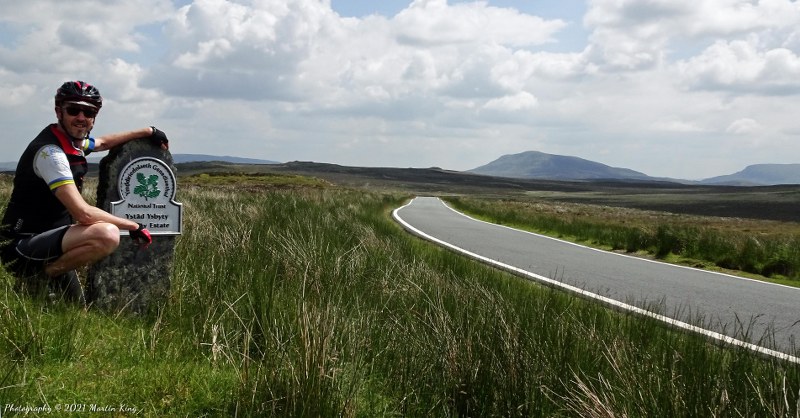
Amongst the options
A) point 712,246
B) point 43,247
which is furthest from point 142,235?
point 712,246

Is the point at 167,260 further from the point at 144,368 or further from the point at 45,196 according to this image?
the point at 144,368

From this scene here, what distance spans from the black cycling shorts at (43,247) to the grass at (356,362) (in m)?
0.24

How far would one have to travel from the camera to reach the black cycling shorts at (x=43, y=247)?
417 cm

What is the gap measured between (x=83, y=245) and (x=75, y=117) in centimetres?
89

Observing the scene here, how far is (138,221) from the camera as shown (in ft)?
15.3

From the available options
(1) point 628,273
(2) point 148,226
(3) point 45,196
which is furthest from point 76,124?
(1) point 628,273

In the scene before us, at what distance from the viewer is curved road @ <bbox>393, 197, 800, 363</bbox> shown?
606cm

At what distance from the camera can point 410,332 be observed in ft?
14.1

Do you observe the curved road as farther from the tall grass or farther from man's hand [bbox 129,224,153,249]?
man's hand [bbox 129,224,153,249]

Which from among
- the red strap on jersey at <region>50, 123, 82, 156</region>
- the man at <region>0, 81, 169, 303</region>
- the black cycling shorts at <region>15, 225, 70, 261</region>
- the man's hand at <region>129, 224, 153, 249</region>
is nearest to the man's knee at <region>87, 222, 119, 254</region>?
the man at <region>0, 81, 169, 303</region>

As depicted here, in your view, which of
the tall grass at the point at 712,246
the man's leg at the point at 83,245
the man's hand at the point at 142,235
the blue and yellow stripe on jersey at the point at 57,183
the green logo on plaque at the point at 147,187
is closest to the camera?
the blue and yellow stripe on jersey at the point at 57,183

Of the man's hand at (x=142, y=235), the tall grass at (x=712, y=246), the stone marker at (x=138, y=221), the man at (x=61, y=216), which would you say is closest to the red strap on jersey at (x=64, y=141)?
the man at (x=61, y=216)

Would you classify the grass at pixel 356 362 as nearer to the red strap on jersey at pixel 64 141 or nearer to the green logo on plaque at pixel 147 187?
the green logo on plaque at pixel 147 187

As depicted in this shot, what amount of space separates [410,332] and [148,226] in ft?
7.16
